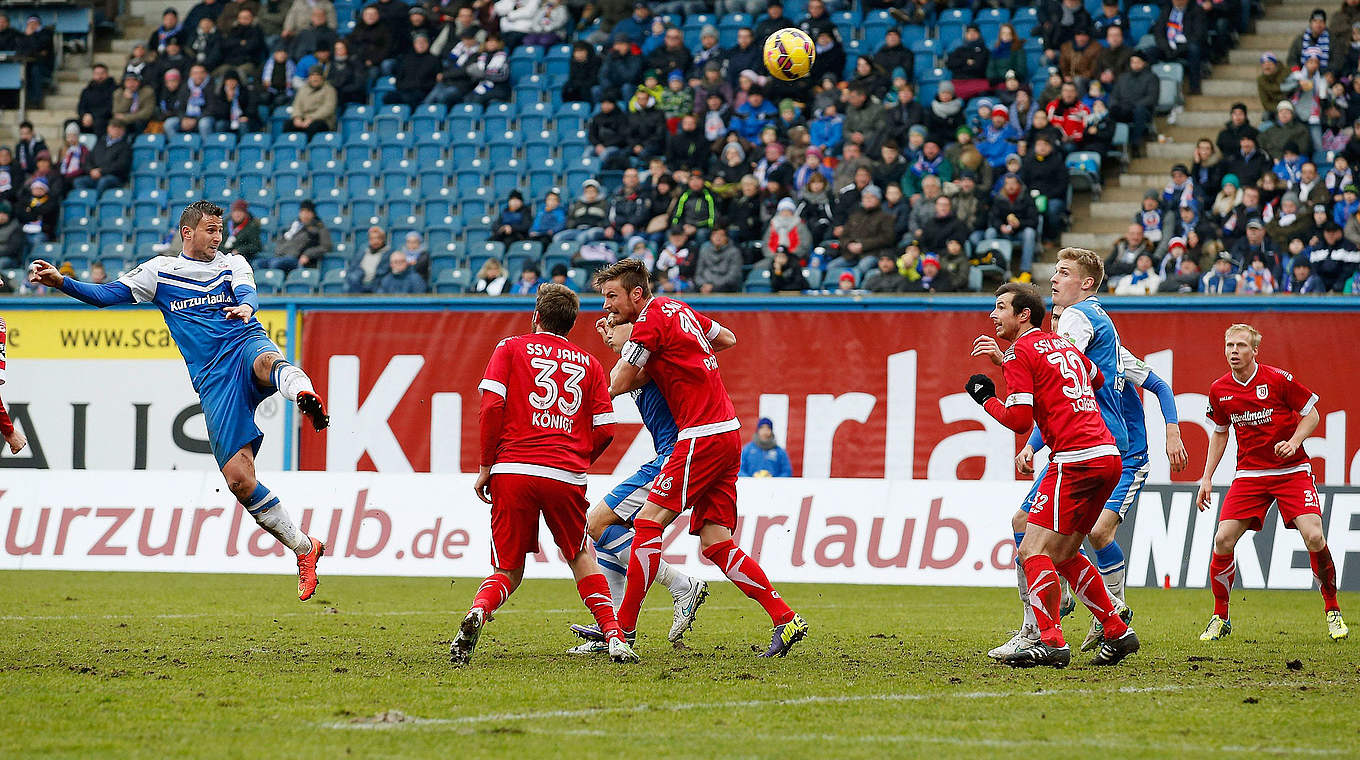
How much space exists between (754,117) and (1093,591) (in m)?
14.8

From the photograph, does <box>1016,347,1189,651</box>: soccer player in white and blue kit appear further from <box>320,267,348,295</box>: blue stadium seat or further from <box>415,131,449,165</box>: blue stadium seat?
<box>415,131,449,165</box>: blue stadium seat

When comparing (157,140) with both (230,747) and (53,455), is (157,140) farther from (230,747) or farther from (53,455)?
(230,747)

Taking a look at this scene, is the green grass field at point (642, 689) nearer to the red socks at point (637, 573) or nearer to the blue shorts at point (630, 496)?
the red socks at point (637, 573)

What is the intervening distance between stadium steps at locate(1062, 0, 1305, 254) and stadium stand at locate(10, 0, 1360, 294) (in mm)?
42

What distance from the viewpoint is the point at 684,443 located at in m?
9.00

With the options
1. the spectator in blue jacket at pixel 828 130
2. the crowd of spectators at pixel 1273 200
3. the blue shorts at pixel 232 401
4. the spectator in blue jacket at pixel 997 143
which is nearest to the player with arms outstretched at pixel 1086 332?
the blue shorts at pixel 232 401

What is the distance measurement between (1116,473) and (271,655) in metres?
4.73

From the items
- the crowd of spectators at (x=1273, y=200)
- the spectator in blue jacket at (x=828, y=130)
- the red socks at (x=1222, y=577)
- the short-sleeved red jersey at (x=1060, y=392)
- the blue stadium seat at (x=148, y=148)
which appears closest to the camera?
the short-sleeved red jersey at (x=1060, y=392)

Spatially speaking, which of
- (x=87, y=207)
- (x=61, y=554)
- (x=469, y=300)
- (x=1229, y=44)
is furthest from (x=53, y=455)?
(x=1229, y=44)

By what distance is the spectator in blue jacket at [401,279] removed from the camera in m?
20.7

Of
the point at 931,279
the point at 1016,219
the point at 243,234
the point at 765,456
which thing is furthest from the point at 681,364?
the point at 243,234


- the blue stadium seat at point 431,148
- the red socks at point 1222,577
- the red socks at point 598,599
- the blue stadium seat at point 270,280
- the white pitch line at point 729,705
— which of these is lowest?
the blue stadium seat at point 270,280

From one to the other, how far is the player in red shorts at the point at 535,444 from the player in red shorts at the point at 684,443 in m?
0.32

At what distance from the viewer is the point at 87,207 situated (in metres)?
25.3
